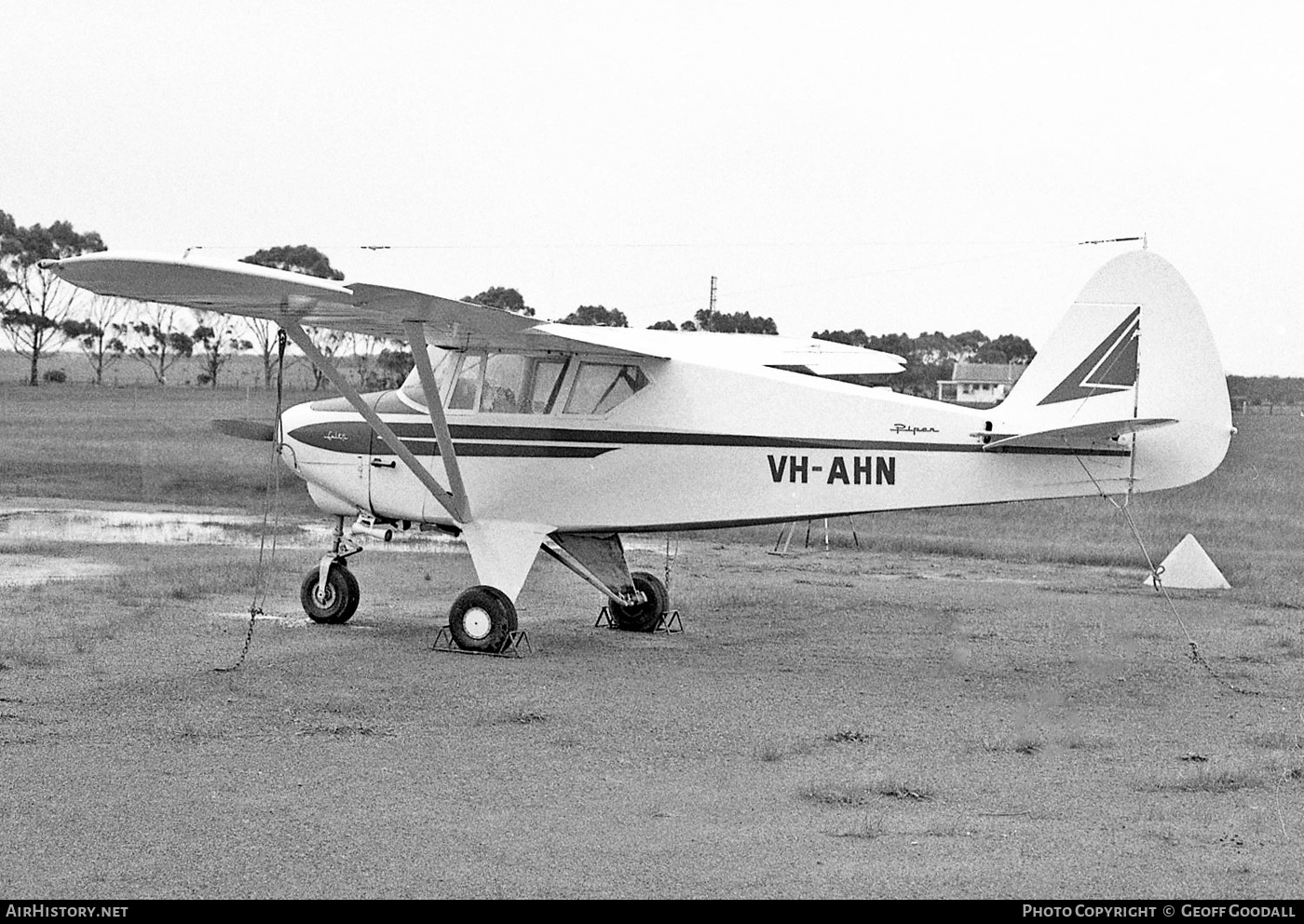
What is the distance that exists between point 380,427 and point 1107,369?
18.9 feet

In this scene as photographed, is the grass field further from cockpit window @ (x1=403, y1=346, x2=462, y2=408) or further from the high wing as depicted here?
the high wing

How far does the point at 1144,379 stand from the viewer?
38.3 feet

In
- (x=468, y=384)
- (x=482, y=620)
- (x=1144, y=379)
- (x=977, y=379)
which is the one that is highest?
(x=977, y=379)

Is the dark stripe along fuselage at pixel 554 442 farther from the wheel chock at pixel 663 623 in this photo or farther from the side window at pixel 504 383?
the wheel chock at pixel 663 623

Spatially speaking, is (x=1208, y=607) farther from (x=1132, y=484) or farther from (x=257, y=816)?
(x=257, y=816)

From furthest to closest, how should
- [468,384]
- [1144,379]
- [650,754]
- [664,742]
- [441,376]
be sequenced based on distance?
[441,376] < [468,384] < [1144,379] < [664,742] < [650,754]

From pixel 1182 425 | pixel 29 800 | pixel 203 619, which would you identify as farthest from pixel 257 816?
pixel 1182 425

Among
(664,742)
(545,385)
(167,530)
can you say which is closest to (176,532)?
(167,530)

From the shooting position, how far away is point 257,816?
23.2 ft

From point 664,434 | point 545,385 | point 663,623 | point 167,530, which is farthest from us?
point 167,530

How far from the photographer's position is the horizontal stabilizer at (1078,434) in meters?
11.1

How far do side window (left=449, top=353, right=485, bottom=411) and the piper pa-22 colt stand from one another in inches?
0.6

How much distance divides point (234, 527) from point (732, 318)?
147 feet

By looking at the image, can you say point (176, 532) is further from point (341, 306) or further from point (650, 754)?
point (650, 754)
